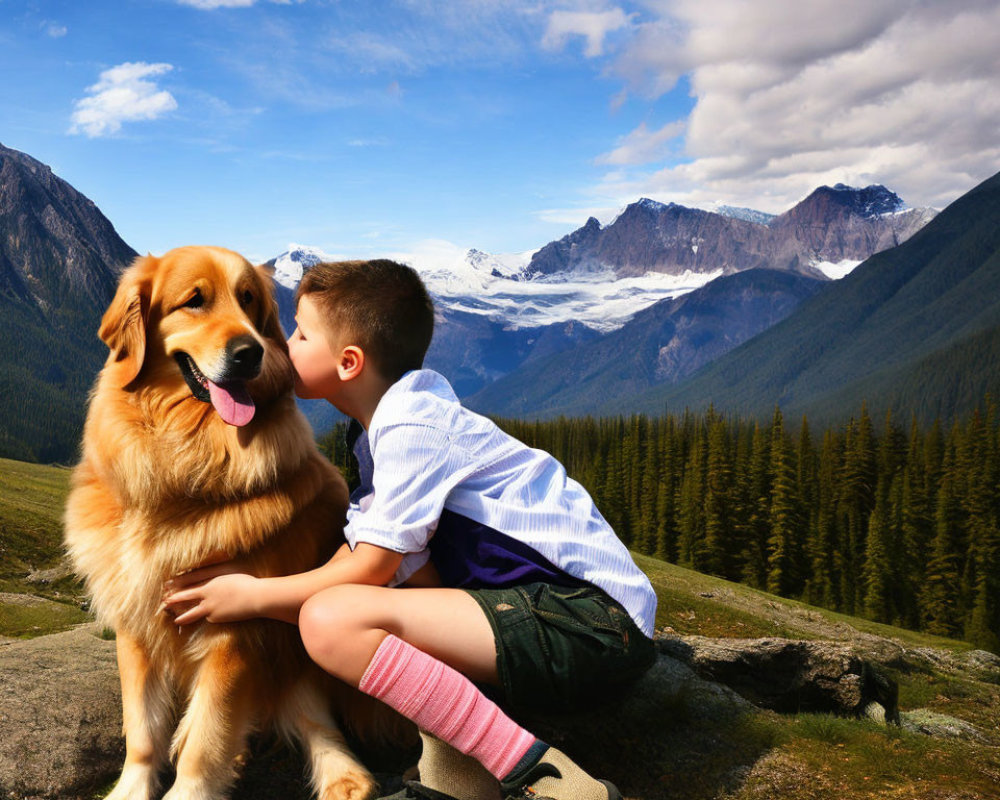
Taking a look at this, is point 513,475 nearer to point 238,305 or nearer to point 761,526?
point 238,305

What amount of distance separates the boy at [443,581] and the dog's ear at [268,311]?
0.17m

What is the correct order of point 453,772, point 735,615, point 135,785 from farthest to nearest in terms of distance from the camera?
point 735,615
point 135,785
point 453,772

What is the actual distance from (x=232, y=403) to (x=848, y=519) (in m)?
89.7

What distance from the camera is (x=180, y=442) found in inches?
183

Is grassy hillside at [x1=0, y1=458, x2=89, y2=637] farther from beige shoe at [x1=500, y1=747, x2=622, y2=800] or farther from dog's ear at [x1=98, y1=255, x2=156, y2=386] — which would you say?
beige shoe at [x1=500, y1=747, x2=622, y2=800]

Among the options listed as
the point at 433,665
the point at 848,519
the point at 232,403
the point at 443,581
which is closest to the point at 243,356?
the point at 232,403

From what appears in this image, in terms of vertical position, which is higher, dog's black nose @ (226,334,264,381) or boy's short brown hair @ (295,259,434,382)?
boy's short brown hair @ (295,259,434,382)

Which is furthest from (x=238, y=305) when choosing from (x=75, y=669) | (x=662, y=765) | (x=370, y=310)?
(x=662, y=765)

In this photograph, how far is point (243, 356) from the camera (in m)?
4.25

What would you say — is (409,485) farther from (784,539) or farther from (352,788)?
(784,539)

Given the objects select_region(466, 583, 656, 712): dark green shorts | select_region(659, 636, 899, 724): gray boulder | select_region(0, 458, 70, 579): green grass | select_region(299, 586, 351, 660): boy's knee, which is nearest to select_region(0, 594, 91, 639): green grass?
select_region(0, 458, 70, 579): green grass

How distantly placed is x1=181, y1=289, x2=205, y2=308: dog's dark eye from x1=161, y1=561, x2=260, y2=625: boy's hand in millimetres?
1530

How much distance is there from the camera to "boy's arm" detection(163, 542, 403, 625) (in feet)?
14.2

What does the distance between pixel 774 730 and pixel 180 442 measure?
16.6 ft
